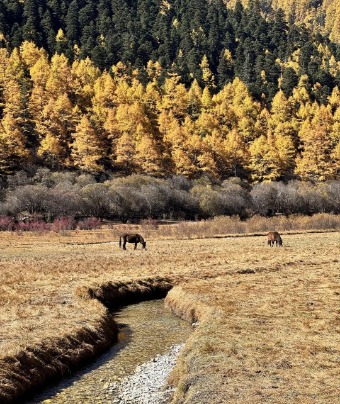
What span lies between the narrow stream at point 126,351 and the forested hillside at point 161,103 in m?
82.0

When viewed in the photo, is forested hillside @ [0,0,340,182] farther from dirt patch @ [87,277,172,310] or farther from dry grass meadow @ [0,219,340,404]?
dirt patch @ [87,277,172,310]

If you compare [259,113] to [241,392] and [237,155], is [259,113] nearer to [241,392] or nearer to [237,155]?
[237,155]

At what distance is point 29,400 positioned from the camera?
12.2m

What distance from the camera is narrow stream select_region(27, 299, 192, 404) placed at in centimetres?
1252

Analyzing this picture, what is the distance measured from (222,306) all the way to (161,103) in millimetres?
129035

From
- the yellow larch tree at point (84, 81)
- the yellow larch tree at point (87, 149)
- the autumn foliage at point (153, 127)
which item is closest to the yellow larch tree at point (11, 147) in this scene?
the autumn foliage at point (153, 127)

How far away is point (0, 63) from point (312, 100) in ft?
332

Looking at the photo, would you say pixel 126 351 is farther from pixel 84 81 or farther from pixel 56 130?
pixel 84 81

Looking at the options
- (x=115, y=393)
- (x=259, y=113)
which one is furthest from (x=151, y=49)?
(x=115, y=393)

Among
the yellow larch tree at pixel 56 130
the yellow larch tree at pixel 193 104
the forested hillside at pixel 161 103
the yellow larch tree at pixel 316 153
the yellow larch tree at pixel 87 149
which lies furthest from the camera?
the yellow larch tree at pixel 193 104

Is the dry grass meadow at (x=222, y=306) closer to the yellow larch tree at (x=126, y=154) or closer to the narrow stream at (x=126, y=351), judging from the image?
the narrow stream at (x=126, y=351)

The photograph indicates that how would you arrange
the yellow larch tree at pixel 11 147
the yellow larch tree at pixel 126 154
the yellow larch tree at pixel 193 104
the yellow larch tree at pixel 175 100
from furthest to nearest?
1. the yellow larch tree at pixel 193 104
2. the yellow larch tree at pixel 175 100
3. the yellow larch tree at pixel 126 154
4. the yellow larch tree at pixel 11 147

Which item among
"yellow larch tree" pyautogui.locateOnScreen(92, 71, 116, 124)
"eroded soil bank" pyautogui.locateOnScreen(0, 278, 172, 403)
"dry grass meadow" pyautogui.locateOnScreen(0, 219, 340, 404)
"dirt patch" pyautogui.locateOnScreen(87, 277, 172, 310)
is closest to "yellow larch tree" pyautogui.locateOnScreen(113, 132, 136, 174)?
"yellow larch tree" pyautogui.locateOnScreen(92, 71, 116, 124)

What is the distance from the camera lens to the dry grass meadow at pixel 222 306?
11398 mm
